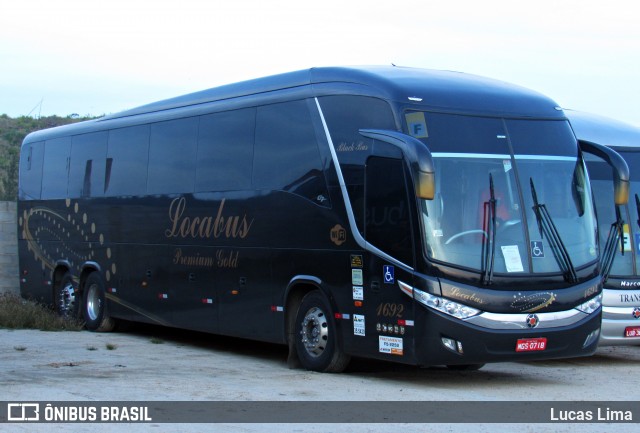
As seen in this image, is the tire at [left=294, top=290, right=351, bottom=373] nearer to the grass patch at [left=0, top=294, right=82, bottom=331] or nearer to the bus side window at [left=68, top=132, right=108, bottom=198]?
the bus side window at [left=68, top=132, right=108, bottom=198]

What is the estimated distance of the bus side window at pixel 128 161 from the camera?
18000mm

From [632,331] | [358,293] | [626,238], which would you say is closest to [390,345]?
[358,293]

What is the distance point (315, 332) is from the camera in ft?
44.1

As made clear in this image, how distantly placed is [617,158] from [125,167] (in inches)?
350

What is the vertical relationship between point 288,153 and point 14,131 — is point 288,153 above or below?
below

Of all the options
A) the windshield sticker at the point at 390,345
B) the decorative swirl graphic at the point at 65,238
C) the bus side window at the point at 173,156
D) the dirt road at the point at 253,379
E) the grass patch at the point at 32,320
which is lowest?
the dirt road at the point at 253,379

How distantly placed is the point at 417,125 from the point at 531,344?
2768 mm

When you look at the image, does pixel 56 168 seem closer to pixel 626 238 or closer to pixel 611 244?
pixel 611 244

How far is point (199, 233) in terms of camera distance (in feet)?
53.0

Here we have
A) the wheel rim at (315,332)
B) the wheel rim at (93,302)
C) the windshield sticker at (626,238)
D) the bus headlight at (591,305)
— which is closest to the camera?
the bus headlight at (591,305)

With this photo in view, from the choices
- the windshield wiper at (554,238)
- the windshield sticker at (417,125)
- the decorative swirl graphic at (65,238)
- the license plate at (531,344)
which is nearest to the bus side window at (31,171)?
the decorative swirl graphic at (65,238)

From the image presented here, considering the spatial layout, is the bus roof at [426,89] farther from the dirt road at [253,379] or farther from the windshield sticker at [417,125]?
the dirt road at [253,379]

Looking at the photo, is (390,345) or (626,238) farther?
(626,238)

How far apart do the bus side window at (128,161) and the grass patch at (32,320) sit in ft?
8.68
